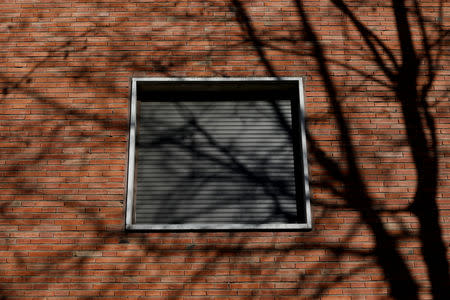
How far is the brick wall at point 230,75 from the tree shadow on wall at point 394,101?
2 centimetres

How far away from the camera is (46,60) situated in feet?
20.6

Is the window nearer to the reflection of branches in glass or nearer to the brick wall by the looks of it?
the reflection of branches in glass

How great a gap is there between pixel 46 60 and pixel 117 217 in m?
2.69

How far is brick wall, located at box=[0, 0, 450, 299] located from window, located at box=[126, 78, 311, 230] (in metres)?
0.20

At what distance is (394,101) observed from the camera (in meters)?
6.09

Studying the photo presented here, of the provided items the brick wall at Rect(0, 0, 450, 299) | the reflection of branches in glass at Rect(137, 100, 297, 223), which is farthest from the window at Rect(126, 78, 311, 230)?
the brick wall at Rect(0, 0, 450, 299)

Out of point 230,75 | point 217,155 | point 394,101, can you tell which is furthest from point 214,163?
point 394,101

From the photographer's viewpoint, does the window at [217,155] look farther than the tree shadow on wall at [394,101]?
Yes

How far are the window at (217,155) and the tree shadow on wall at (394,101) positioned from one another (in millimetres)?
449

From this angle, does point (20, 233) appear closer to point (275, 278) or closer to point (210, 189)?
point (210, 189)

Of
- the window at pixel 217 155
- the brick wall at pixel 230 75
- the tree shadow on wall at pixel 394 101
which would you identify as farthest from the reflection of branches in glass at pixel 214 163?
the tree shadow on wall at pixel 394 101

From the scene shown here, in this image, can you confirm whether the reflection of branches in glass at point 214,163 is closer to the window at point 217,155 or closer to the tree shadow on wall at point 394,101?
the window at point 217,155

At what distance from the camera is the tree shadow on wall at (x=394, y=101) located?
215 inches

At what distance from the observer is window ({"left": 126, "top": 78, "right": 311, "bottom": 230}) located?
5852mm
